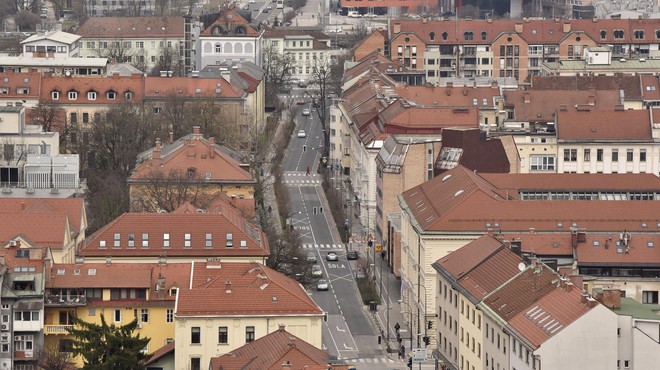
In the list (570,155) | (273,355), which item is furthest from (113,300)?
(570,155)

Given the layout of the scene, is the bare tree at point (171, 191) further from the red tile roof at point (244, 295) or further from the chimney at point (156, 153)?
the red tile roof at point (244, 295)

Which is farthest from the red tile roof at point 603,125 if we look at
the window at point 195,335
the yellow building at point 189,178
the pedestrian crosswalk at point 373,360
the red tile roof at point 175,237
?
the window at point 195,335

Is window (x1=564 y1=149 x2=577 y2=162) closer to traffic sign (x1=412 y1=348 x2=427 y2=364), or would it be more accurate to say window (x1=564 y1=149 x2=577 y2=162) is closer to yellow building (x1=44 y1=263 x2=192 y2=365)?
traffic sign (x1=412 y1=348 x2=427 y2=364)

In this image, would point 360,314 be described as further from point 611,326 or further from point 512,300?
point 611,326

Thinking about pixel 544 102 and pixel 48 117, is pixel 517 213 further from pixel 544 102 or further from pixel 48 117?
pixel 48 117

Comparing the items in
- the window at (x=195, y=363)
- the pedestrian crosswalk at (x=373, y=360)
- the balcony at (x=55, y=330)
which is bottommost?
the pedestrian crosswalk at (x=373, y=360)

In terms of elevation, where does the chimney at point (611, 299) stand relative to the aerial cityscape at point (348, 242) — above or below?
above
